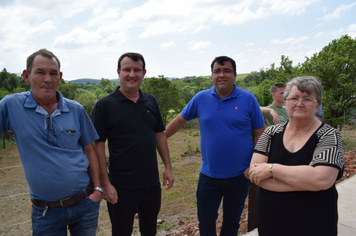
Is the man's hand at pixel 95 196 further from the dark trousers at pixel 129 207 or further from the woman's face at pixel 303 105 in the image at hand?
the woman's face at pixel 303 105

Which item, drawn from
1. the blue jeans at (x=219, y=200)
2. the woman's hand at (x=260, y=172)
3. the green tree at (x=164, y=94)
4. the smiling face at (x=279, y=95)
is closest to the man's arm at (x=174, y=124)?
the blue jeans at (x=219, y=200)

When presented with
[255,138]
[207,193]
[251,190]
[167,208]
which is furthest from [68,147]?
[167,208]

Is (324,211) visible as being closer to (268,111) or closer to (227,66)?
(227,66)

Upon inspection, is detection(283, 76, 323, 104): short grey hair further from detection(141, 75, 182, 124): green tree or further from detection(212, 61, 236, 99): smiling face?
detection(141, 75, 182, 124): green tree

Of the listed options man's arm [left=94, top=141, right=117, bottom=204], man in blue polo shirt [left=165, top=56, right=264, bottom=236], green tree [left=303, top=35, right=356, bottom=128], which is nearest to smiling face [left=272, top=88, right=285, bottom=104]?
man in blue polo shirt [left=165, top=56, right=264, bottom=236]

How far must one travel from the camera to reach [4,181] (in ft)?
38.2

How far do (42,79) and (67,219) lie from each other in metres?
0.95

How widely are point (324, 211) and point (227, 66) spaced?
1408 mm

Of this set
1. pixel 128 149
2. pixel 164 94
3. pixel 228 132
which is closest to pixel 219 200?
pixel 228 132

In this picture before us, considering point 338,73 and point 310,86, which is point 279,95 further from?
point 338,73

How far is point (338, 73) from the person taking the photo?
10.8 metres

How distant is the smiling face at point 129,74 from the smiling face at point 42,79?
580 mm

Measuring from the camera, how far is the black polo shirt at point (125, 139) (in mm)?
2035

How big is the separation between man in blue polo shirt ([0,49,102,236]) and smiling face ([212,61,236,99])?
4.17 feet
